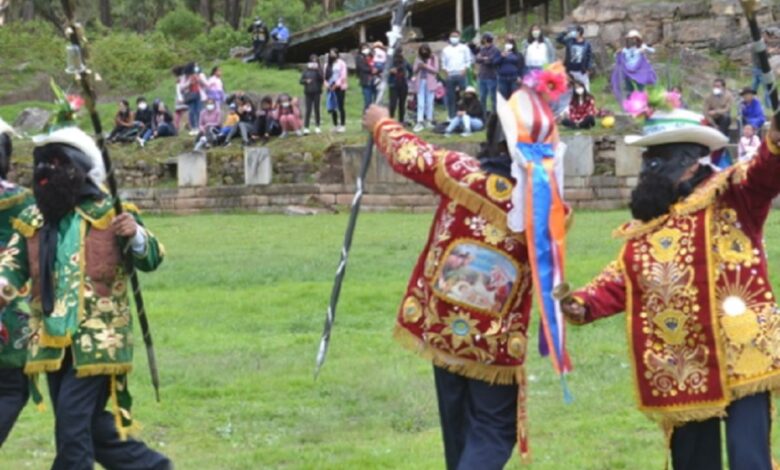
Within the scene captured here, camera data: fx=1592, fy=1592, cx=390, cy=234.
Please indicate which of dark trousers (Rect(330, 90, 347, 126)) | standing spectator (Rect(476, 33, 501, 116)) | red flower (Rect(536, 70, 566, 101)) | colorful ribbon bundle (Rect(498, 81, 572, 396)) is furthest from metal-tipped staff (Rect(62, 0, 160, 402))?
dark trousers (Rect(330, 90, 347, 126))

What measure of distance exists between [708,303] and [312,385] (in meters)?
5.57

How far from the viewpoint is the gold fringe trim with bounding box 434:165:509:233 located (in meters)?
6.86

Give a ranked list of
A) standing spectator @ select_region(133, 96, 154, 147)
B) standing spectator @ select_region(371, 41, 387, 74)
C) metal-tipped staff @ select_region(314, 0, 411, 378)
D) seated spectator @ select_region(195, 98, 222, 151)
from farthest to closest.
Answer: standing spectator @ select_region(133, 96, 154, 147) → seated spectator @ select_region(195, 98, 222, 151) → standing spectator @ select_region(371, 41, 387, 74) → metal-tipped staff @ select_region(314, 0, 411, 378)

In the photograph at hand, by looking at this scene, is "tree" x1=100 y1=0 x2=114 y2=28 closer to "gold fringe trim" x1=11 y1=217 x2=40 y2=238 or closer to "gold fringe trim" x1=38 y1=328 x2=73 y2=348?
"gold fringe trim" x1=11 y1=217 x2=40 y2=238

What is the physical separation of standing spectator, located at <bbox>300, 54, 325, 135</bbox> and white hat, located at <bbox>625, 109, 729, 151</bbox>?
84.8 feet

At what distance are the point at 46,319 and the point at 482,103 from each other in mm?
23012

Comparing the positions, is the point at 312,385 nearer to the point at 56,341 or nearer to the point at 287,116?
the point at 56,341

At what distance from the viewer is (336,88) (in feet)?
107

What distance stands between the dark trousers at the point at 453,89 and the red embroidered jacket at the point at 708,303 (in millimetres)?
24332

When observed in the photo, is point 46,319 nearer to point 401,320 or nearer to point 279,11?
point 401,320

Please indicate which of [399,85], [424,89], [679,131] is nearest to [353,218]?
[679,131]

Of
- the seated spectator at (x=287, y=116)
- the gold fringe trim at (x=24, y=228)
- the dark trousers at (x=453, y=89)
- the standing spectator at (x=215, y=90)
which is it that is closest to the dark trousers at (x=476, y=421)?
the gold fringe trim at (x=24, y=228)

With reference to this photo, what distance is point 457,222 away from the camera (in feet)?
22.8

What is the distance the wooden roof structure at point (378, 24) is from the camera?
143 ft
